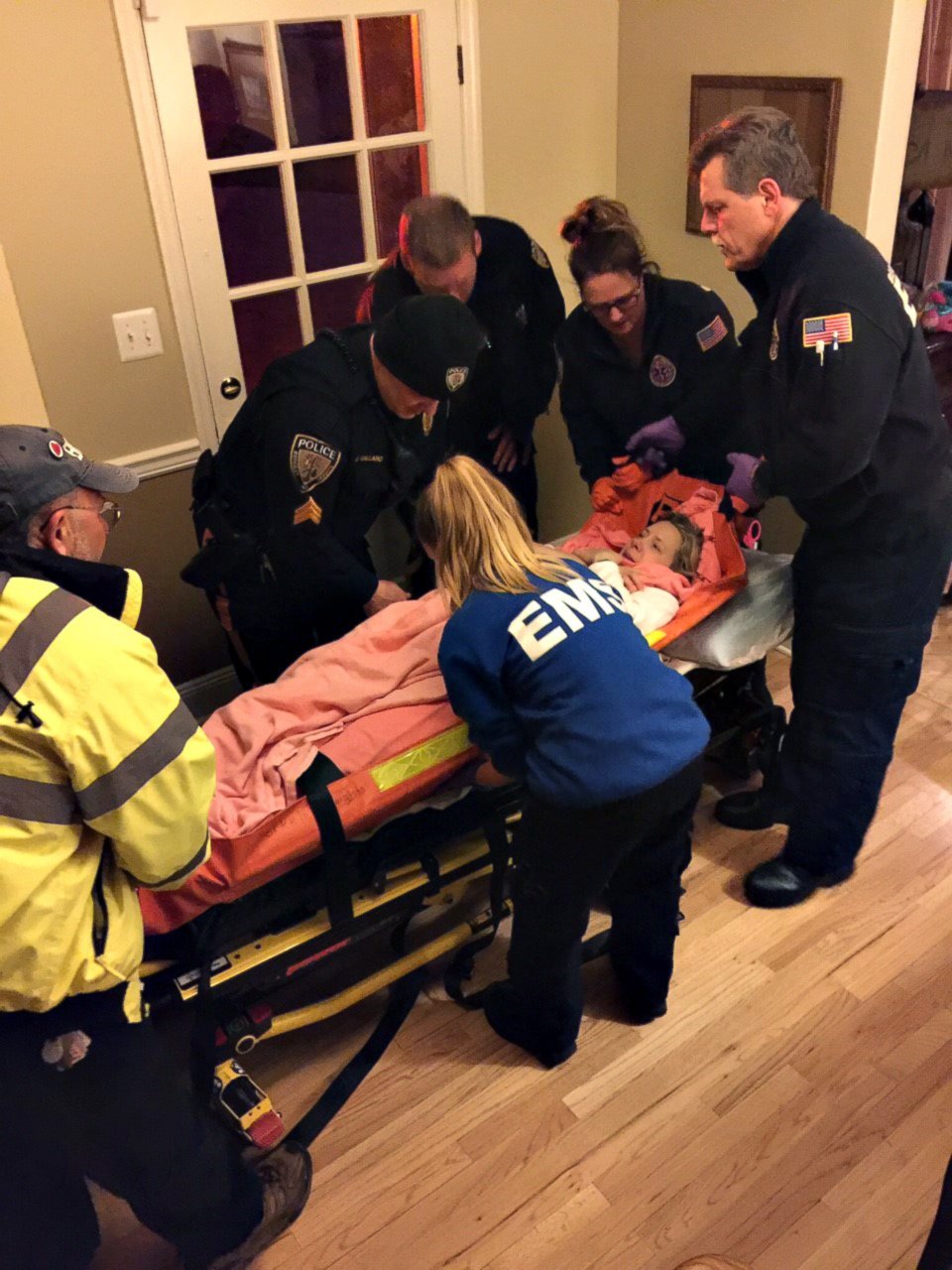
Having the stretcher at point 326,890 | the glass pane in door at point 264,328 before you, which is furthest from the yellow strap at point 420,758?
the glass pane in door at point 264,328

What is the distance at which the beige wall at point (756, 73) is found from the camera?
2471mm

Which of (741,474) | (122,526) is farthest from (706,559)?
(122,526)

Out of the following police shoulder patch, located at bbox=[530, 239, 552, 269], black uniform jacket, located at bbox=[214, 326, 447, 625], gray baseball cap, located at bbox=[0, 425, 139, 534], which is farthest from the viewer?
police shoulder patch, located at bbox=[530, 239, 552, 269]

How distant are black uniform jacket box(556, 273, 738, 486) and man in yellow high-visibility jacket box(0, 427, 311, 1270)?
149cm

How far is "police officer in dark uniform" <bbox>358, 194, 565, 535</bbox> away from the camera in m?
2.38

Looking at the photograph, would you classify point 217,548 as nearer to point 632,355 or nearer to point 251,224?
point 251,224

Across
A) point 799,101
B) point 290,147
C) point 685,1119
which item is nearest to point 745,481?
point 799,101

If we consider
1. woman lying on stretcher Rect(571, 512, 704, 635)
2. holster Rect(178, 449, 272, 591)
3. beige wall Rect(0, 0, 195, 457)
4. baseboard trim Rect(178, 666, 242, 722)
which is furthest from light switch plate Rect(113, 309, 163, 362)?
woman lying on stretcher Rect(571, 512, 704, 635)

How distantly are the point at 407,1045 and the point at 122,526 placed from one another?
62.1 inches

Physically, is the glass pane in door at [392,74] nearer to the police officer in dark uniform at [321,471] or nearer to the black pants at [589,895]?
the police officer in dark uniform at [321,471]

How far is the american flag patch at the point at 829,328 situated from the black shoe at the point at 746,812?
124cm

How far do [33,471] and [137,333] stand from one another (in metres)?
1.44

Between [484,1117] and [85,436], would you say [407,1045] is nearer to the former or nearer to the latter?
[484,1117]

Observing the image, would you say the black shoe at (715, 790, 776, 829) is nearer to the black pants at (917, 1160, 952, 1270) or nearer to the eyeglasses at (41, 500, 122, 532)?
the black pants at (917, 1160, 952, 1270)
